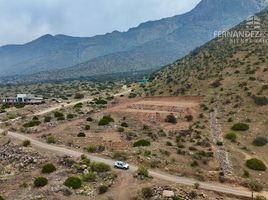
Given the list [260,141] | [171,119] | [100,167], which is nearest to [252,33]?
[171,119]

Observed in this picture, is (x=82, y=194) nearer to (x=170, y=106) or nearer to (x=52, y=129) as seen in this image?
(x=52, y=129)

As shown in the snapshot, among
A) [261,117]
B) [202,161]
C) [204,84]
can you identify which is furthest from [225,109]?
[202,161]

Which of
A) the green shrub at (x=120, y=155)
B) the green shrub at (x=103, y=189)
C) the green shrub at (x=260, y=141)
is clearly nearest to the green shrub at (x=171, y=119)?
the green shrub at (x=260, y=141)

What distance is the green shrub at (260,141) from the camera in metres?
58.7

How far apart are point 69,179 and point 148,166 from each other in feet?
32.6

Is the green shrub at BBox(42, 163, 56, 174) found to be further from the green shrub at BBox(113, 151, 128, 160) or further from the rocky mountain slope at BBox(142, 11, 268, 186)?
the rocky mountain slope at BBox(142, 11, 268, 186)

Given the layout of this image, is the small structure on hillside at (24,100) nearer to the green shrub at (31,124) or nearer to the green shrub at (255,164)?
the green shrub at (31,124)

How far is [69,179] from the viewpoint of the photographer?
42.9 meters

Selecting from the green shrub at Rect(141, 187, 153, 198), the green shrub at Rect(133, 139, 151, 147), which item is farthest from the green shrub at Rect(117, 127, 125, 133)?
the green shrub at Rect(141, 187, 153, 198)

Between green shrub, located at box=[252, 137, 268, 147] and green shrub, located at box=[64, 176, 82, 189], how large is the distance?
27088mm

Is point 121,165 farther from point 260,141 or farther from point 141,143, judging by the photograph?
point 260,141

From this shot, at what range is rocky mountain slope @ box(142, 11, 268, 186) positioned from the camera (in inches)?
2298

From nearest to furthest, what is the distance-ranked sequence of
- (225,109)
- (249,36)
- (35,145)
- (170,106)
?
(35,145), (225,109), (170,106), (249,36)

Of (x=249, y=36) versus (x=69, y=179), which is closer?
(x=69, y=179)
